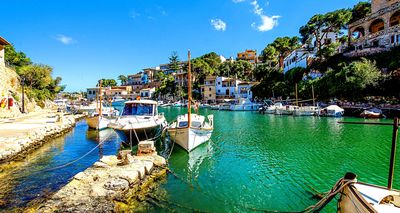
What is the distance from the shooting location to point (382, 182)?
396 inches

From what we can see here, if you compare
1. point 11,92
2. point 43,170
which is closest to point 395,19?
point 43,170

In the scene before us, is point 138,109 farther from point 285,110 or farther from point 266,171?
point 285,110

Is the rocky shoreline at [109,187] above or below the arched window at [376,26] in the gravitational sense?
below

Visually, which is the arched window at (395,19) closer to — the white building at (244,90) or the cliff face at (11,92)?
the white building at (244,90)

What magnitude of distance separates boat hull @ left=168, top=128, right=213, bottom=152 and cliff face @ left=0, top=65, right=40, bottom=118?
25425 mm

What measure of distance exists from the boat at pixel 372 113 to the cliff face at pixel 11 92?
51.7 metres

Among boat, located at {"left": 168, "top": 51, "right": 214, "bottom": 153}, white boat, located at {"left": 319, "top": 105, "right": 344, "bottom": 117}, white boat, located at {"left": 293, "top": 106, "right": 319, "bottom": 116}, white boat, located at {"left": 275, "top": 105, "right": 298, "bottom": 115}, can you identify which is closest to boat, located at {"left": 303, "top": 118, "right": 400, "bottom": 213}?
boat, located at {"left": 168, "top": 51, "right": 214, "bottom": 153}

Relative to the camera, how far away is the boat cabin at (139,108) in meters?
18.7

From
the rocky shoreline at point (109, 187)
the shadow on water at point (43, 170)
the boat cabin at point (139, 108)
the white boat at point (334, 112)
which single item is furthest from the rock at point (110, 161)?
the white boat at point (334, 112)

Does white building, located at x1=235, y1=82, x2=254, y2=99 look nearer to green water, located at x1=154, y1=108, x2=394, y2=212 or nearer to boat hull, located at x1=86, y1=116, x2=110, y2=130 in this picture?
green water, located at x1=154, y1=108, x2=394, y2=212

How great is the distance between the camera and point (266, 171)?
12.1 metres

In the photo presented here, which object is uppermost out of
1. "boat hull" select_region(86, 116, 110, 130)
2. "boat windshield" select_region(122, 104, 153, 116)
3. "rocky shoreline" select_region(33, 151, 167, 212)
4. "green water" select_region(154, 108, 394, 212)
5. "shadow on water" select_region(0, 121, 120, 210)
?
"boat windshield" select_region(122, 104, 153, 116)

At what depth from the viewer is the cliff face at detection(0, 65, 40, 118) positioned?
90.7 feet

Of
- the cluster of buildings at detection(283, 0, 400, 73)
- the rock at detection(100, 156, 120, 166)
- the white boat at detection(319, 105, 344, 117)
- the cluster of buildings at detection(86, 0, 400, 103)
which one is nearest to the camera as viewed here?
the rock at detection(100, 156, 120, 166)
